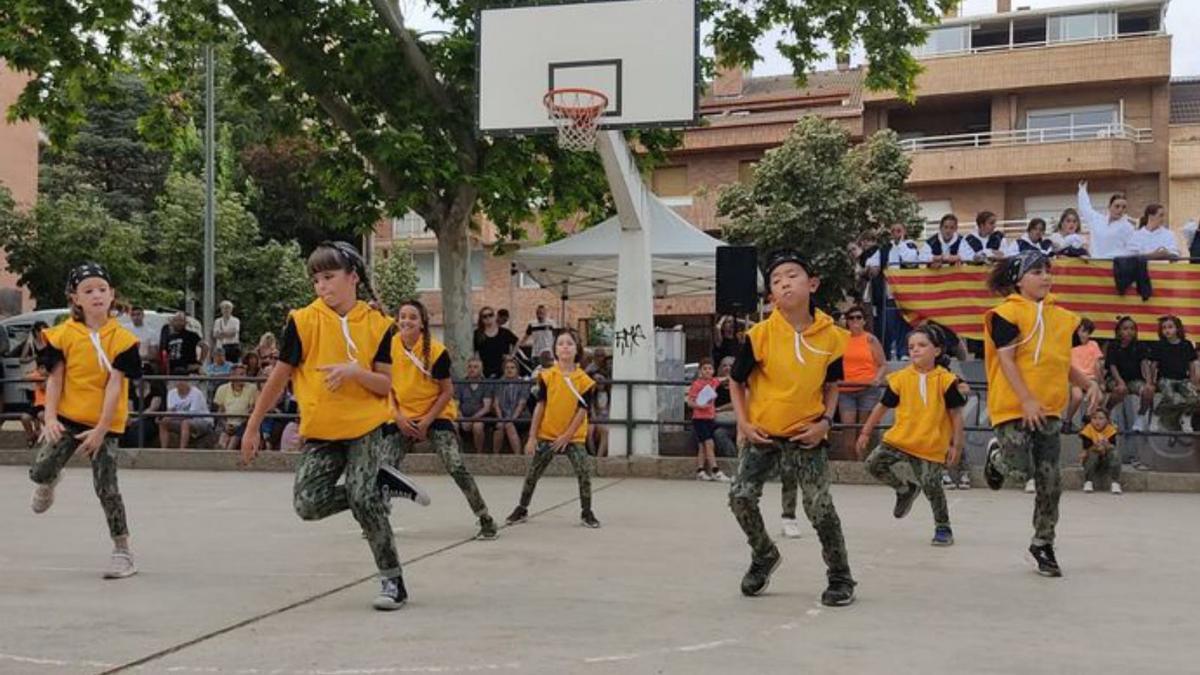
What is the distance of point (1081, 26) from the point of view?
41.2 m

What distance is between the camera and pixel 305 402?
6.90 meters

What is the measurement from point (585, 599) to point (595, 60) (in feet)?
32.6

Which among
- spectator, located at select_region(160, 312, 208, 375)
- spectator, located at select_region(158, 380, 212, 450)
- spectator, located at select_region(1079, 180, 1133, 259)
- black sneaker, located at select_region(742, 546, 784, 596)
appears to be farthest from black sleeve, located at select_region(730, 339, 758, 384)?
spectator, located at select_region(160, 312, 208, 375)

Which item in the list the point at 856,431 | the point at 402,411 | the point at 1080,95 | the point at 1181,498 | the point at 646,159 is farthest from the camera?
the point at 1080,95

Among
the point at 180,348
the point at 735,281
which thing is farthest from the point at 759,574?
the point at 180,348

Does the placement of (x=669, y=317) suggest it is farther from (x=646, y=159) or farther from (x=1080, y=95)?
(x=646, y=159)

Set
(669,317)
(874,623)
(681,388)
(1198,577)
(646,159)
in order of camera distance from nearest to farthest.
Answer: (874,623)
(1198,577)
(681,388)
(646,159)
(669,317)

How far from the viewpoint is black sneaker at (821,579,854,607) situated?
6.89 meters

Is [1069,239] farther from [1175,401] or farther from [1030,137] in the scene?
[1030,137]

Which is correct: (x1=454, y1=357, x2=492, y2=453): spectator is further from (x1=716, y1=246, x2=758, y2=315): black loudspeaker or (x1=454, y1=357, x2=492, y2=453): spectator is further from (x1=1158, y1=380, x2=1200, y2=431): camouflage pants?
(x1=1158, y1=380, x2=1200, y2=431): camouflage pants

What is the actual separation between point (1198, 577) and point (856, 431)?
7.22 metres

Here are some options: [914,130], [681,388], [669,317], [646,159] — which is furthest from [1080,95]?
[681,388]

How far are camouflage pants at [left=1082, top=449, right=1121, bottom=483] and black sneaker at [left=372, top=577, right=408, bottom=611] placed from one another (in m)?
9.84

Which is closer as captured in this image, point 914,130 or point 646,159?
point 646,159
